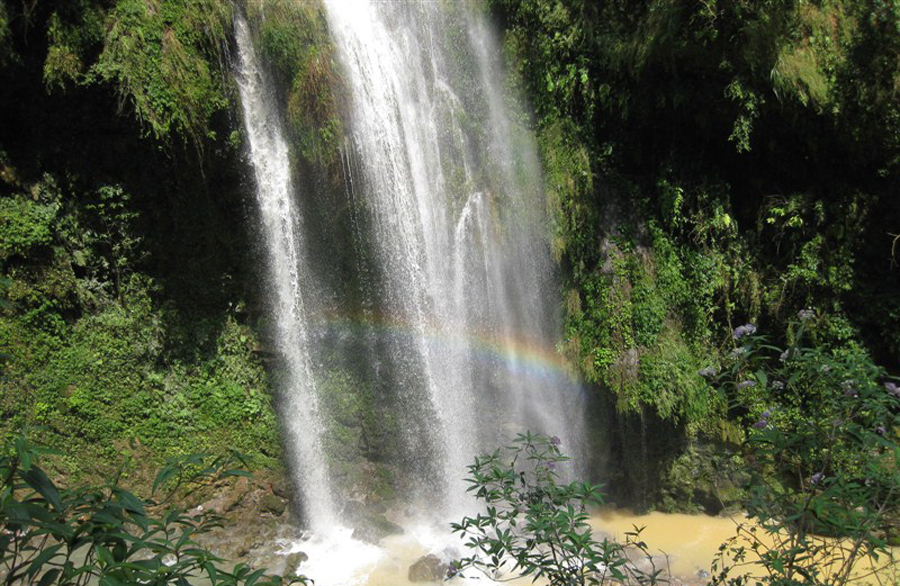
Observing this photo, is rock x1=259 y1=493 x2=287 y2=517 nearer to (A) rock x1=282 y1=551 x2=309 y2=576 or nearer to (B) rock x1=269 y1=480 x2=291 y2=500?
(B) rock x1=269 y1=480 x2=291 y2=500

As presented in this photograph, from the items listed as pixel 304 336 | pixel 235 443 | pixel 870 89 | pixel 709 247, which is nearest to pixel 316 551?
pixel 235 443

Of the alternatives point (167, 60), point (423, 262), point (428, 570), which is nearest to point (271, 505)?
point (428, 570)

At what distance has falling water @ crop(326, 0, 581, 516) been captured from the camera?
7.68 m

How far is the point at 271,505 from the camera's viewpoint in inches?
308

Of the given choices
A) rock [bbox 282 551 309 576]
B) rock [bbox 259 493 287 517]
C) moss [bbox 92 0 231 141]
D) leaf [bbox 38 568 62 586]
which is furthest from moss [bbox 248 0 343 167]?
leaf [bbox 38 568 62 586]

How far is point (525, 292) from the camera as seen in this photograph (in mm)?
8047

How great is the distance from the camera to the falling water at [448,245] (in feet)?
25.2

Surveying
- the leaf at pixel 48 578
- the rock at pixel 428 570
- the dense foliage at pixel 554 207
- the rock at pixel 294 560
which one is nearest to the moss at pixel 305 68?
the dense foliage at pixel 554 207

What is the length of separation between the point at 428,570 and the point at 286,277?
12.9 ft

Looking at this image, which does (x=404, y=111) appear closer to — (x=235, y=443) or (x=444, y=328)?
(x=444, y=328)

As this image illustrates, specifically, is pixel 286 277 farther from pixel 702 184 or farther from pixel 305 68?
pixel 702 184

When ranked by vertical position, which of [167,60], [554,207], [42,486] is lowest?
[42,486]

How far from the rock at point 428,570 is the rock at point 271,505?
83.8 inches

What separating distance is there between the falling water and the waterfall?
102cm
